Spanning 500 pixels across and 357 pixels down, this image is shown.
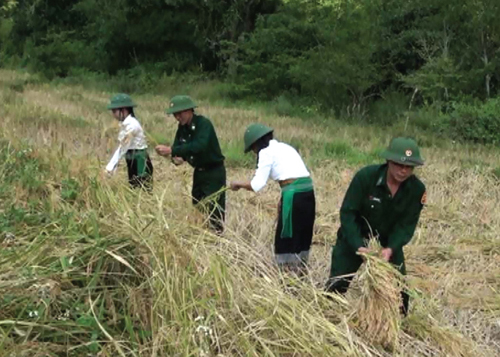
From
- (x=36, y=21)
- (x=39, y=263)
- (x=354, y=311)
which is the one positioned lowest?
(x=36, y=21)

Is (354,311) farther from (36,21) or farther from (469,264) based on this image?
(36,21)

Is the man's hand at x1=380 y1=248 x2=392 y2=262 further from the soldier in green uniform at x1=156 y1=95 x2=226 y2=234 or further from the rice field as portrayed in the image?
the soldier in green uniform at x1=156 y1=95 x2=226 y2=234

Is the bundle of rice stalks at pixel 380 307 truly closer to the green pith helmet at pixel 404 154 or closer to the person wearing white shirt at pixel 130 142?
the green pith helmet at pixel 404 154

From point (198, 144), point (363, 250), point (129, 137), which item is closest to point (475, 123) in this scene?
point (129, 137)

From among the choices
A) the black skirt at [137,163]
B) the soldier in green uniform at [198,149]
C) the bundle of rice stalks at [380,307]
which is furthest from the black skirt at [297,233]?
the black skirt at [137,163]

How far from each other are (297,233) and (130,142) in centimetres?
221

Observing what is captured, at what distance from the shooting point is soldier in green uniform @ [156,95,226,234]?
5691 millimetres

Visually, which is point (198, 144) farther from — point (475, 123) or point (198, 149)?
point (475, 123)

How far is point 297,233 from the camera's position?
502 centimetres

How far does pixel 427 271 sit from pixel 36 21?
25.7m

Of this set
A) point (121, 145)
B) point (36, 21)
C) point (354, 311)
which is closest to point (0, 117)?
point (121, 145)

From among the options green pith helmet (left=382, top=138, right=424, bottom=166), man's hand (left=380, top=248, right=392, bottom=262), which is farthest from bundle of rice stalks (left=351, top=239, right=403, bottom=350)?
green pith helmet (left=382, top=138, right=424, bottom=166)

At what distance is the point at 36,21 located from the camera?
27922 mm

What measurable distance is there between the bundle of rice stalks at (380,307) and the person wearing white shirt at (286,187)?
3.85 feet
